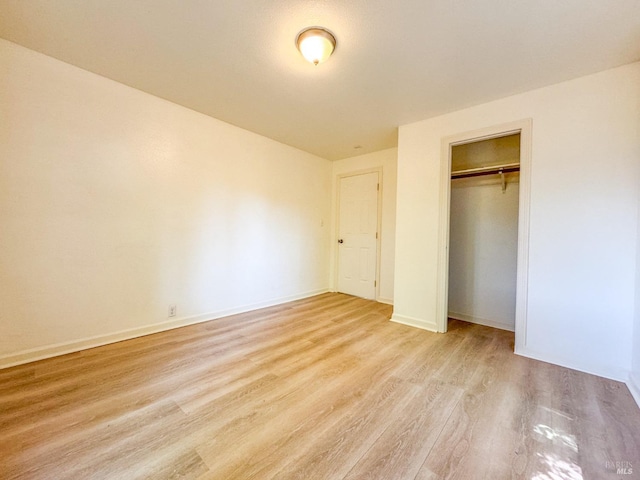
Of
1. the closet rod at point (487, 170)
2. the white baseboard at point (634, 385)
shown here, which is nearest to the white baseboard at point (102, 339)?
the closet rod at point (487, 170)

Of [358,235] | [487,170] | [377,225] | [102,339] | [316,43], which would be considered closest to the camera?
[316,43]

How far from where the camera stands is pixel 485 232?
3.22 m

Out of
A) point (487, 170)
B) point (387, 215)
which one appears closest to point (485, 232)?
point (487, 170)

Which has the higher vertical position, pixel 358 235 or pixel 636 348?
pixel 358 235

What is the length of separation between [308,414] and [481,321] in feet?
8.85

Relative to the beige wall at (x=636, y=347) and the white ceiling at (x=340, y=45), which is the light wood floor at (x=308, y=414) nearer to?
the beige wall at (x=636, y=347)

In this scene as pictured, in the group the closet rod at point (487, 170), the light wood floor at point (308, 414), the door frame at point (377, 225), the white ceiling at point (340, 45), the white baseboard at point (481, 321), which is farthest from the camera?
the door frame at point (377, 225)

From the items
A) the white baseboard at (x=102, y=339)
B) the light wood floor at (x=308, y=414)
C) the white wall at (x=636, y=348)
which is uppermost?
the white wall at (x=636, y=348)

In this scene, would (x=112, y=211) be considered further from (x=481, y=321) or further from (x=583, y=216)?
(x=481, y=321)

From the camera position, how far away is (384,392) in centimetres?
176

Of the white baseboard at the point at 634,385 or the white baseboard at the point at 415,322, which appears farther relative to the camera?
the white baseboard at the point at 415,322

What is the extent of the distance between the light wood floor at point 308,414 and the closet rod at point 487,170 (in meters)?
1.91

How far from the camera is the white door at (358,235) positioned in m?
4.30

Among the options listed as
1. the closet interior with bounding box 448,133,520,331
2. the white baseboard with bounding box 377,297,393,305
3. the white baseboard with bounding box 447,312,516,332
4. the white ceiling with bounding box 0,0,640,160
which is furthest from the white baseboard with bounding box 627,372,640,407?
the white baseboard with bounding box 377,297,393,305
